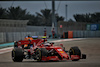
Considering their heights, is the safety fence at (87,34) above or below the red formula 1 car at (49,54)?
below

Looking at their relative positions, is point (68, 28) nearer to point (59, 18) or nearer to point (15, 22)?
point (15, 22)

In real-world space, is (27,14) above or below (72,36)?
above

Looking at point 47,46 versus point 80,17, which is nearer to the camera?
point 47,46

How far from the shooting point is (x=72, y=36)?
43406mm

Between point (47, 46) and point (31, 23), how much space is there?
181ft

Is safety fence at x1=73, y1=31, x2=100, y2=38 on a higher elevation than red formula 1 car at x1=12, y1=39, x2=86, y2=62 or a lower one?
lower

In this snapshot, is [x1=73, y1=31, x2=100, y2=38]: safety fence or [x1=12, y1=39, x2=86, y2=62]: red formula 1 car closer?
[x1=12, y1=39, x2=86, y2=62]: red formula 1 car

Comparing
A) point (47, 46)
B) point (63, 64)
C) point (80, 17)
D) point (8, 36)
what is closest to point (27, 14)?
point (80, 17)

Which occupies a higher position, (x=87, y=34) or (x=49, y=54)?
(x=49, y=54)

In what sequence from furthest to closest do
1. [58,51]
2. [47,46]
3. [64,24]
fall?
[64,24], [47,46], [58,51]

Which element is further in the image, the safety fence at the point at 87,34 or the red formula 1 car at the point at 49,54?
the safety fence at the point at 87,34

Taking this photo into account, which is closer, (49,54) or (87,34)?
(49,54)

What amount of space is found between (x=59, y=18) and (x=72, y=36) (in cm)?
3569

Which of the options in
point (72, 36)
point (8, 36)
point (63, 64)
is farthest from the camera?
point (72, 36)
